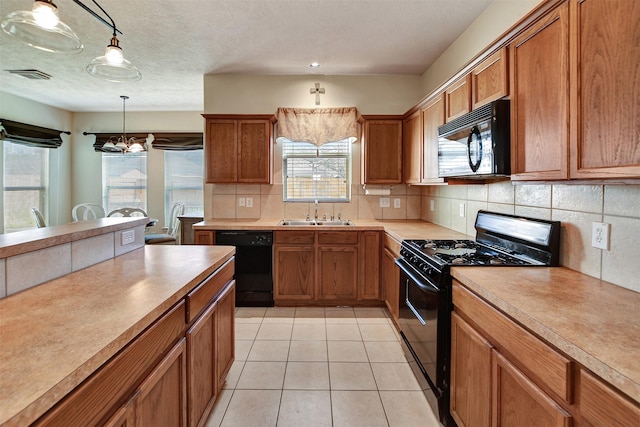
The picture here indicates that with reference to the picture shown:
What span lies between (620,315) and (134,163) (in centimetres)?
666

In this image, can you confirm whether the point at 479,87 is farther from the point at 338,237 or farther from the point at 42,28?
the point at 42,28

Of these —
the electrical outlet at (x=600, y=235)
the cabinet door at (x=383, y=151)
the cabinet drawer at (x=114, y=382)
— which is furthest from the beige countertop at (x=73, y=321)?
the cabinet door at (x=383, y=151)

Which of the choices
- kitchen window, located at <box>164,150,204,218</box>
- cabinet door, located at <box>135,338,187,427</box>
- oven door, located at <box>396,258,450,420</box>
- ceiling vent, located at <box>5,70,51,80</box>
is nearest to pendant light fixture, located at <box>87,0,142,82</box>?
cabinet door, located at <box>135,338,187,427</box>

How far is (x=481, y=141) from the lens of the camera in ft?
6.15

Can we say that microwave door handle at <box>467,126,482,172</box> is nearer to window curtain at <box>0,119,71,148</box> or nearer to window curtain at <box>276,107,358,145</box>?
window curtain at <box>276,107,358,145</box>

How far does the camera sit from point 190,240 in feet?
18.9

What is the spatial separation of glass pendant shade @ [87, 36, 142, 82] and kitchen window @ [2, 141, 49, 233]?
14.2ft

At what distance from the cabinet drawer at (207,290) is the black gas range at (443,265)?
3.81 ft

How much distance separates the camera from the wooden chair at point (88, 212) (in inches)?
215

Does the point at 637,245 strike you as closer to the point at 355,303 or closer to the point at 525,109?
the point at 525,109

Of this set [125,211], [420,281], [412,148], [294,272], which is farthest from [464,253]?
[125,211]

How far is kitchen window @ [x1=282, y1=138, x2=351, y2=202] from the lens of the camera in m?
4.16

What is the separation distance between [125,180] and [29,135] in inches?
56.6

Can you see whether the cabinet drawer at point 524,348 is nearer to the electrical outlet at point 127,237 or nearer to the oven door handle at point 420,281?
the oven door handle at point 420,281
